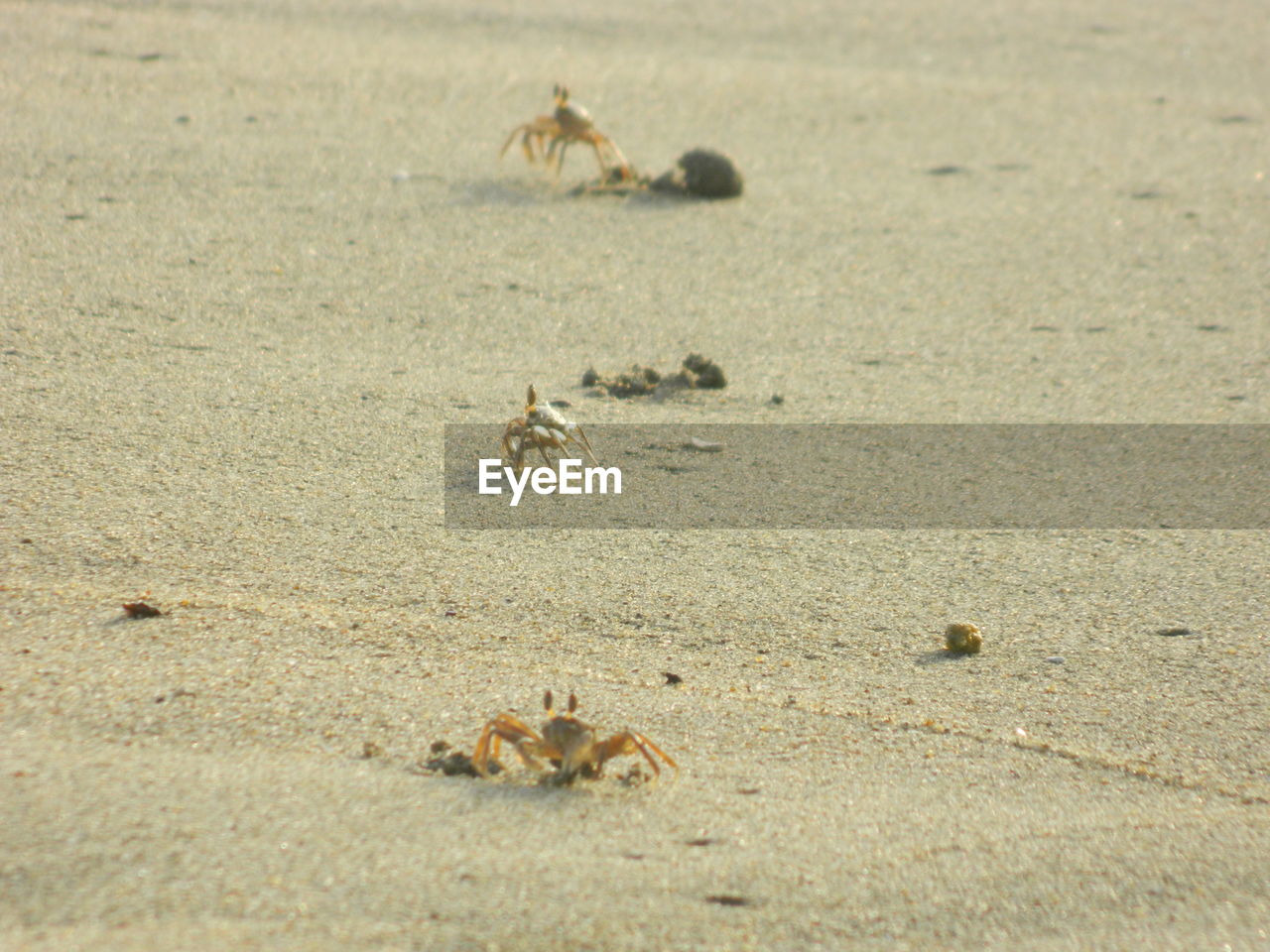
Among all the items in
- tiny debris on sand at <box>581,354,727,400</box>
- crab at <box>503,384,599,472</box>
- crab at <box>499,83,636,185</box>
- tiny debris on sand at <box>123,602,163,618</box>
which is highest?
crab at <box>499,83,636,185</box>

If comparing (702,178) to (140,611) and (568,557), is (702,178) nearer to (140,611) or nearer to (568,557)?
(568,557)

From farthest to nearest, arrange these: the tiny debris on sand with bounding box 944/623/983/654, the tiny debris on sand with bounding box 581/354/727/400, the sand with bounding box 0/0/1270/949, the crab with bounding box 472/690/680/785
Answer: the tiny debris on sand with bounding box 581/354/727/400 → the tiny debris on sand with bounding box 944/623/983/654 → the crab with bounding box 472/690/680/785 → the sand with bounding box 0/0/1270/949

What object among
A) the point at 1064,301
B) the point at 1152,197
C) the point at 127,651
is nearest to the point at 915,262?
the point at 1064,301

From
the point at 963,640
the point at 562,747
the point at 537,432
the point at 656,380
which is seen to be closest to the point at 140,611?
the point at 562,747

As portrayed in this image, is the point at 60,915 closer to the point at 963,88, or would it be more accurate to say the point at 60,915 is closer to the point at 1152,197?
the point at 1152,197

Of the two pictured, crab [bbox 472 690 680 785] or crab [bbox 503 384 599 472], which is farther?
crab [bbox 503 384 599 472]

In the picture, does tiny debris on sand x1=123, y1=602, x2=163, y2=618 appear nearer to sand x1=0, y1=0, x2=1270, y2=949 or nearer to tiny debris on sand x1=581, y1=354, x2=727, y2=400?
sand x1=0, y1=0, x2=1270, y2=949

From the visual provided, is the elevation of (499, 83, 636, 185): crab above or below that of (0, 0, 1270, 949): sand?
above

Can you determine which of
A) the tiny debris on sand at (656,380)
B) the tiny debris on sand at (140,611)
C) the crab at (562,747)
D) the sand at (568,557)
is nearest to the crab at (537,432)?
the sand at (568,557)

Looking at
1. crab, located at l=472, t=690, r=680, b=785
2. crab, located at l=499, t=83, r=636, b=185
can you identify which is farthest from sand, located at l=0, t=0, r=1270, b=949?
crab, located at l=499, t=83, r=636, b=185
